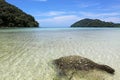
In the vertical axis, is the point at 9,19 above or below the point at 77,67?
below

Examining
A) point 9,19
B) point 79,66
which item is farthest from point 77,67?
point 9,19

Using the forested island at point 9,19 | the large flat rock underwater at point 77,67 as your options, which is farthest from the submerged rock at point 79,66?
the forested island at point 9,19

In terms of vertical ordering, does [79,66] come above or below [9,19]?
above

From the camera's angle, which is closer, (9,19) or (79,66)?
(79,66)

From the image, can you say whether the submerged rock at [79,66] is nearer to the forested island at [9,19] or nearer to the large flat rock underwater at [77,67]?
the large flat rock underwater at [77,67]

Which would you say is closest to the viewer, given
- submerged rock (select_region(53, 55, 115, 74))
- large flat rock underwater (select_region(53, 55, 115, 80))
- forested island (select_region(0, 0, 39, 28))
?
large flat rock underwater (select_region(53, 55, 115, 80))

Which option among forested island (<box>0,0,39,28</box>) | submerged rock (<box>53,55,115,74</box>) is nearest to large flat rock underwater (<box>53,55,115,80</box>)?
submerged rock (<box>53,55,115,74</box>)

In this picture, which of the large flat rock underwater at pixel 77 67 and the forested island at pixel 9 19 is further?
the forested island at pixel 9 19

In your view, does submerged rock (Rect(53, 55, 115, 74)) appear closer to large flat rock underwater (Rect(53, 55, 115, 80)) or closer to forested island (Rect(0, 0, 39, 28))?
large flat rock underwater (Rect(53, 55, 115, 80))

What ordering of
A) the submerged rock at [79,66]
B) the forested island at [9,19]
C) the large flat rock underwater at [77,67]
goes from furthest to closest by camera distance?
1. the forested island at [9,19]
2. the submerged rock at [79,66]
3. the large flat rock underwater at [77,67]

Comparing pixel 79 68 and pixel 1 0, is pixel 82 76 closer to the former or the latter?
pixel 79 68

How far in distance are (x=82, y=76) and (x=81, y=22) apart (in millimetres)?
156295

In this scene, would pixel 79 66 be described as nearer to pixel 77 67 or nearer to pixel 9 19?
pixel 77 67

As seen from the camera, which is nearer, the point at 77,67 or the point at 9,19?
the point at 77,67
